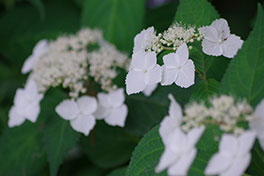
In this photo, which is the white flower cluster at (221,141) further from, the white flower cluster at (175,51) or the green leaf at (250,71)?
the white flower cluster at (175,51)

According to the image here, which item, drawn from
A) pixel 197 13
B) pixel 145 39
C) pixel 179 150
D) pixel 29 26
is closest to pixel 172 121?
pixel 179 150

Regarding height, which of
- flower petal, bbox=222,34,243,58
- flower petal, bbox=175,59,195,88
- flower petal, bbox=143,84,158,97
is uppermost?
flower petal, bbox=143,84,158,97

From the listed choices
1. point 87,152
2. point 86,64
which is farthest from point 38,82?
point 87,152

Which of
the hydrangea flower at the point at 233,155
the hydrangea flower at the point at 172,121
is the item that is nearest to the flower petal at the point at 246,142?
the hydrangea flower at the point at 233,155

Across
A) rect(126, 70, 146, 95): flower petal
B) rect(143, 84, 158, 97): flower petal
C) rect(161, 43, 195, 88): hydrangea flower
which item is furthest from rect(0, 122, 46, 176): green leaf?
rect(161, 43, 195, 88): hydrangea flower

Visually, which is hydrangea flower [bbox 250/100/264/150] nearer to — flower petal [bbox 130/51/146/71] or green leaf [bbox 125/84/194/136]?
flower petal [bbox 130/51/146/71]

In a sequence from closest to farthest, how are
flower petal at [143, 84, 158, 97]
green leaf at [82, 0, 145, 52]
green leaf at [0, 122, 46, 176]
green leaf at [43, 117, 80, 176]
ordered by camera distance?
green leaf at [43, 117, 80, 176], flower petal at [143, 84, 158, 97], green leaf at [0, 122, 46, 176], green leaf at [82, 0, 145, 52]

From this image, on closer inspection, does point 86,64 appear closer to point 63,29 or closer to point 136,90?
point 136,90
